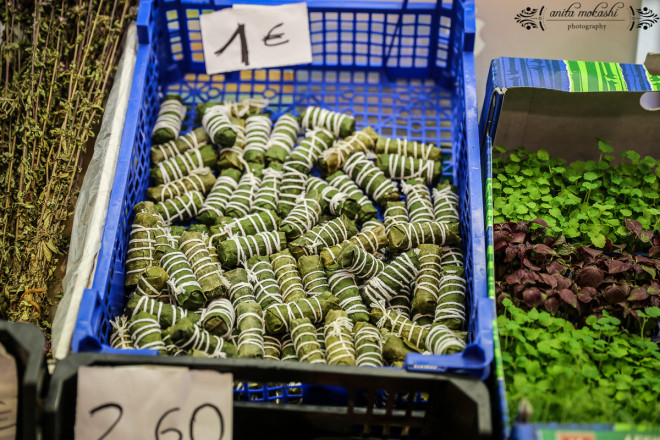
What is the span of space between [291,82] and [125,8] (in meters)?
0.80

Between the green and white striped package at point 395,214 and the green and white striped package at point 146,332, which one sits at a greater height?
the green and white striped package at point 395,214

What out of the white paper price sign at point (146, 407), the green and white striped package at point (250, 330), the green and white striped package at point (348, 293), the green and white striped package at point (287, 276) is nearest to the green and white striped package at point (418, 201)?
the green and white striped package at point (348, 293)

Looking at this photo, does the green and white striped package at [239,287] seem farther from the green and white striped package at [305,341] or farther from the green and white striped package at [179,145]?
the green and white striped package at [179,145]

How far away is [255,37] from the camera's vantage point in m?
2.78

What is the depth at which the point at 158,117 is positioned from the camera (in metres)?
2.76

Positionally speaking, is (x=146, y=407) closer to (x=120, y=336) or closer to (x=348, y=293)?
(x=120, y=336)

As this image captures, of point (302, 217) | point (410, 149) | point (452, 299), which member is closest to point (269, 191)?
point (302, 217)

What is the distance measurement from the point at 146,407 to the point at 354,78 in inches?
74.5

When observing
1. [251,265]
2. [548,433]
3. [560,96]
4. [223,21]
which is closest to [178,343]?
[251,265]

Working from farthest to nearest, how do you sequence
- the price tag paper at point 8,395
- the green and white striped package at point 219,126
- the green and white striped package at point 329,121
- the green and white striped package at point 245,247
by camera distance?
the green and white striped package at point 329,121, the green and white striped package at point 219,126, the green and white striped package at point 245,247, the price tag paper at point 8,395

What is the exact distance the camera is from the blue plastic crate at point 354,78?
2.44m

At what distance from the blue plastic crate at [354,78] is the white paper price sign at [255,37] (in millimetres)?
85

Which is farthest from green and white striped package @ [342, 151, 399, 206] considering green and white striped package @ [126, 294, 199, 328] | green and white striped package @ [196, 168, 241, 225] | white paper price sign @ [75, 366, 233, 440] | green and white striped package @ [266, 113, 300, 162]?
white paper price sign @ [75, 366, 233, 440]

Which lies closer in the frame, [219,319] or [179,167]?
[219,319]
